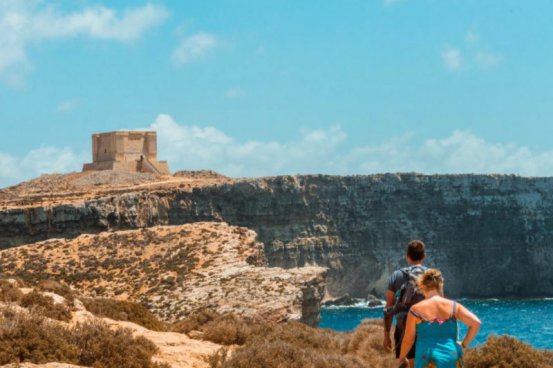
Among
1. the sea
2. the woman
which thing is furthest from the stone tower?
the woman

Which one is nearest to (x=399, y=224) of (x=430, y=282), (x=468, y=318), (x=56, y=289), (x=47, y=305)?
(x=56, y=289)

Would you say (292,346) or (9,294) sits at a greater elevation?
(9,294)

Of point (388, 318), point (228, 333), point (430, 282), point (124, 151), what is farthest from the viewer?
point (124, 151)

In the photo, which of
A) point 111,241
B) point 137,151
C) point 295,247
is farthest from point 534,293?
point 111,241

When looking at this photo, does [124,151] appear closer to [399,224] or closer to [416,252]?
Result: [399,224]

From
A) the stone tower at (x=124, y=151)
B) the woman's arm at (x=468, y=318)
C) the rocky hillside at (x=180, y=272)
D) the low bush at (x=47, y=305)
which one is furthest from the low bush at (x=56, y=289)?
the stone tower at (x=124, y=151)

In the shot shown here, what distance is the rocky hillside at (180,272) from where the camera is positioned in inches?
1106

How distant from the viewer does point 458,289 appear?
4109 inches

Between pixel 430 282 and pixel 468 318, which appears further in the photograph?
pixel 430 282

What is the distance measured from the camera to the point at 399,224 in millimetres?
101188

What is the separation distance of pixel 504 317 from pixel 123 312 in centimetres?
6301

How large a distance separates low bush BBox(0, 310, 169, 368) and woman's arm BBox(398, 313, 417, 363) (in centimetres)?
506

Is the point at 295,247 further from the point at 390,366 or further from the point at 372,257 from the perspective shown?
the point at 390,366

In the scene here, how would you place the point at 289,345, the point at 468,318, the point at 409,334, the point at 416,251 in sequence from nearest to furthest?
the point at 468,318 → the point at 409,334 → the point at 416,251 → the point at 289,345
